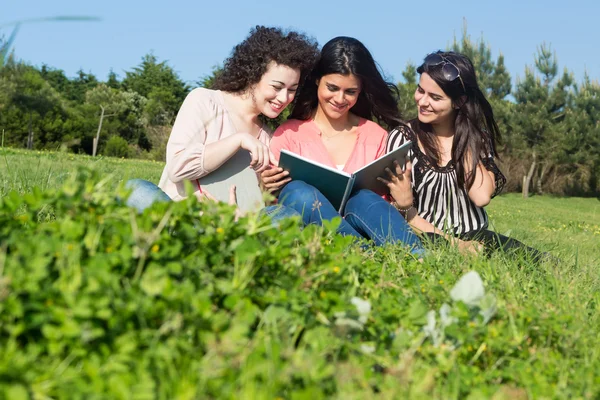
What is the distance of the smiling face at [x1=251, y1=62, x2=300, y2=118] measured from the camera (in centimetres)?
364

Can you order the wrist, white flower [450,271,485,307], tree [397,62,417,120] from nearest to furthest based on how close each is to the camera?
white flower [450,271,485,307] < the wrist < tree [397,62,417,120]

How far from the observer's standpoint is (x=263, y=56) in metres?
3.74

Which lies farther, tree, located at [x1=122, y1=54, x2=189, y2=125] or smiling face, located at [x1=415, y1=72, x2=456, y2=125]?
tree, located at [x1=122, y1=54, x2=189, y2=125]

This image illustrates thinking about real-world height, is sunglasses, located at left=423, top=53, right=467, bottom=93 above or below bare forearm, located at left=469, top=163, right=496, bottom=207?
above

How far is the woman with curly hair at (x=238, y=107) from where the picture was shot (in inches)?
133

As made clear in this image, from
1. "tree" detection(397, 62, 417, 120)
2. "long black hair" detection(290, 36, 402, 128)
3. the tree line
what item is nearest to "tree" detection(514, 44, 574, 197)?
the tree line

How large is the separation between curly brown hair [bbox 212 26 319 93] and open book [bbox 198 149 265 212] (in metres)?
0.52

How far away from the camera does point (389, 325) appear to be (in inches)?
64.5

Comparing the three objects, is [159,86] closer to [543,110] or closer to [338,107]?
[543,110]

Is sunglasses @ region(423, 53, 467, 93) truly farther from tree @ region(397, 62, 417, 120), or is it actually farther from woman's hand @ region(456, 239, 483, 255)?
tree @ region(397, 62, 417, 120)

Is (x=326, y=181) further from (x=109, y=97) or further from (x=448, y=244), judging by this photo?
(x=109, y=97)

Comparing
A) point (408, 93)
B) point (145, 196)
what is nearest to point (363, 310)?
point (145, 196)

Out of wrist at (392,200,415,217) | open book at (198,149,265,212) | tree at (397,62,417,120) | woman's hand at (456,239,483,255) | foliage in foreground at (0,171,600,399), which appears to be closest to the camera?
foliage in foreground at (0,171,600,399)

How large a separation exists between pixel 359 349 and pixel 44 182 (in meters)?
2.29
